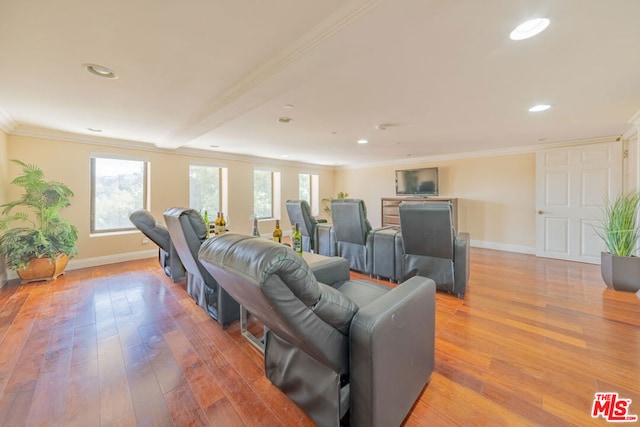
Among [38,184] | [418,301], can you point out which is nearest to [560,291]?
[418,301]

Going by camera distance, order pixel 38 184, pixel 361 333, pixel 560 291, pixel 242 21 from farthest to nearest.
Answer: pixel 38 184 < pixel 560 291 < pixel 242 21 < pixel 361 333

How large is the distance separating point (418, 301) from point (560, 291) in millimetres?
3039

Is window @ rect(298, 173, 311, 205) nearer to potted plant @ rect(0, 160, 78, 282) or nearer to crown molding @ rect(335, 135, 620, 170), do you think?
crown molding @ rect(335, 135, 620, 170)

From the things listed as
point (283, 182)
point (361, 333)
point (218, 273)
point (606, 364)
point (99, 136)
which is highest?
point (99, 136)

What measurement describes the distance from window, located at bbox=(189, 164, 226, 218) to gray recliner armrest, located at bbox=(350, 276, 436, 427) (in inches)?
216

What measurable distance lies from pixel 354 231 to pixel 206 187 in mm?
3968

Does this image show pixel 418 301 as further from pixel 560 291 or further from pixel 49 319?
pixel 49 319

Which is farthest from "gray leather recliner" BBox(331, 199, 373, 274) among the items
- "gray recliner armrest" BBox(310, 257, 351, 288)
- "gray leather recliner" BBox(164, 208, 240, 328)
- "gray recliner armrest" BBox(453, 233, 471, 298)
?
"gray leather recliner" BBox(164, 208, 240, 328)

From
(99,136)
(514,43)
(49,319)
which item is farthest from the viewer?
(99,136)

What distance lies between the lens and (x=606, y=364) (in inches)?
70.1

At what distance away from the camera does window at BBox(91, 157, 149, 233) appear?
14.8 feet

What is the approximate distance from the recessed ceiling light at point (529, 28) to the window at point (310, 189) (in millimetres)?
6601

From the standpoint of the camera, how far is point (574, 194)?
451 centimetres

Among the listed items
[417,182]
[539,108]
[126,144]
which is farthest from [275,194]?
[539,108]
